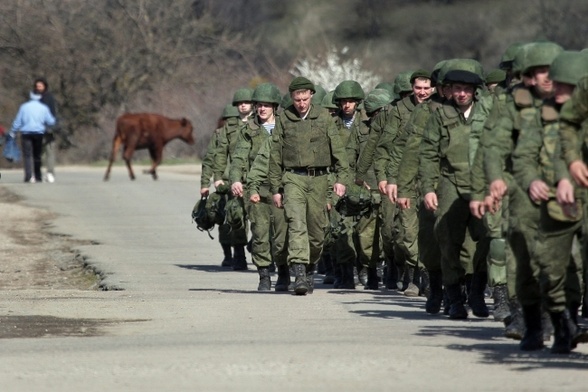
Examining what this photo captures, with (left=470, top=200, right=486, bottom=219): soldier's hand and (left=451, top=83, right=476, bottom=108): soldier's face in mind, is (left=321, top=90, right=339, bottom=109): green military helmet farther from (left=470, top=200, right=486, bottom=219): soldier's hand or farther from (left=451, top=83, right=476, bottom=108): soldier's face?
(left=470, top=200, right=486, bottom=219): soldier's hand

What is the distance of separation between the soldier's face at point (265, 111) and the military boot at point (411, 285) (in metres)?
2.13

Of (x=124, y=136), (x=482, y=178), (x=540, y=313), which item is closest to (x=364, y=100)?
(x=482, y=178)

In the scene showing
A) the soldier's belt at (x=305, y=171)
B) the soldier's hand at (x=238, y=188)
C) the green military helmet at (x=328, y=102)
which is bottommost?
the soldier's hand at (x=238, y=188)

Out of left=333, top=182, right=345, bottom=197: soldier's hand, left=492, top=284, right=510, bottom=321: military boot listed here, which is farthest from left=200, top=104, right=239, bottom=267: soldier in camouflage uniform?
left=492, top=284, right=510, bottom=321: military boot

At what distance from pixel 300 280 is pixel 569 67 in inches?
244

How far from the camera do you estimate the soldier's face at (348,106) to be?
736 inches

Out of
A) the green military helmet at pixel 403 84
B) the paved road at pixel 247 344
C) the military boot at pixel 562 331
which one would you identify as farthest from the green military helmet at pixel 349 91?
the military boot at pixel 562 331

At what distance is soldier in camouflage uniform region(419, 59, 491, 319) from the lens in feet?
45.2

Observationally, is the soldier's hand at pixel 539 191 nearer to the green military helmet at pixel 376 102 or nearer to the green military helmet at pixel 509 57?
the green military helmet at pixel 509 57

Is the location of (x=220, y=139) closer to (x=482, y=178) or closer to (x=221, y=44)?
(x=482, y=178)

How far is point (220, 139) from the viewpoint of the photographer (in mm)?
20594

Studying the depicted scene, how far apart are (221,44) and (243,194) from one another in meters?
49.1

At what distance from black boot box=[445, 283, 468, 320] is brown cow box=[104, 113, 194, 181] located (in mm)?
26283

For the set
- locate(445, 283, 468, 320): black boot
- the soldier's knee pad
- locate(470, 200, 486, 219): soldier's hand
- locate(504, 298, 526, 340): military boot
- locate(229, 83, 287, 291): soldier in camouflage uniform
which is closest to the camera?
locate(504, 298, 526, 340): military boot
